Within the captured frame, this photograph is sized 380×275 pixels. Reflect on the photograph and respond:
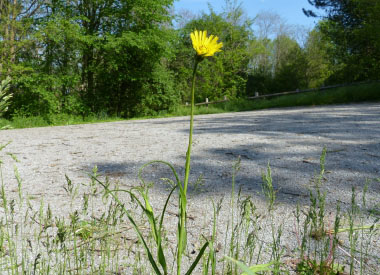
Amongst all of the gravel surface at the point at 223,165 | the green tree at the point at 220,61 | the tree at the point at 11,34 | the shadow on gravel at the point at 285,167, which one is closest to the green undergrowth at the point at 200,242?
the gravel surface at the point at 223,165

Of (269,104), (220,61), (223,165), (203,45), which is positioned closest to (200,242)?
(203,45)

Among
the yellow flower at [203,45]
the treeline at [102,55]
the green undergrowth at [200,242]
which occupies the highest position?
the treeline at [102,55]

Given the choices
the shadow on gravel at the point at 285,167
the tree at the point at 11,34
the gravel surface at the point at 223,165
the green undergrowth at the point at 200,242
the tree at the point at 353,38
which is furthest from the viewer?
the tree at the point at 353,38

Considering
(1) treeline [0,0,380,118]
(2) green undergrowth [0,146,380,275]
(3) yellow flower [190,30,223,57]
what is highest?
(1) treeline [0,0,380,118]

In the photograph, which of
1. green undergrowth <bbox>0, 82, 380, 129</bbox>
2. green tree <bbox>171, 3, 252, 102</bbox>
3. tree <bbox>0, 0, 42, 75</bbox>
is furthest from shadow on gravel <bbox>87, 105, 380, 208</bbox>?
green tree <bbox>171, 3, 252, 102</bbox>

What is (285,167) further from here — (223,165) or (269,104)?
(269,104)

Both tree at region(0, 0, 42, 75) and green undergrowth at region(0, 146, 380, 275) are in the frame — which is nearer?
green undergrowth at region(0, 146, 380, 275)

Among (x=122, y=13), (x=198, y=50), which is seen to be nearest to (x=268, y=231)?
(x=198, y=50)

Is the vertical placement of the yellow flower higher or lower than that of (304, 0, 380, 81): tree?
lower

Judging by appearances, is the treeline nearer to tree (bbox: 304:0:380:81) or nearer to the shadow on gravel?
A: tree (bbox: 304:0:380:81)

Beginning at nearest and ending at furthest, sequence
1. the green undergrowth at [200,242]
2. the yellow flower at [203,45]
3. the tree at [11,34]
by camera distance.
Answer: the yellow flower at [203,45] < the green undergrowth at [200,242] < the tree at [11,34]

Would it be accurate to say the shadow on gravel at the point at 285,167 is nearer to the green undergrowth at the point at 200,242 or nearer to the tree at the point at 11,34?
the green undergrowth at the point at 200,242

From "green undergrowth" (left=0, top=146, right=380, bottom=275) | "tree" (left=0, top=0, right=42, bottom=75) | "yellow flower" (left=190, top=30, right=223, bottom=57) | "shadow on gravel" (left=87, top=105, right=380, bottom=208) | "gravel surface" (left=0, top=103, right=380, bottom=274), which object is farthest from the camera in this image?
"tree" (left=0, top=0, right=42, bottom=75)

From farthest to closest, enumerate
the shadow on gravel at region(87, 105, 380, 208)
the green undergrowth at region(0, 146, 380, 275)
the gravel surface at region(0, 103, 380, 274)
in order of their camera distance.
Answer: the shadow on gravel at region(87, 105, 380, 208) < the gravel surface at region(0, 103, 380, 274) < the green undergrowth at region(0, 146, 380, 275)
